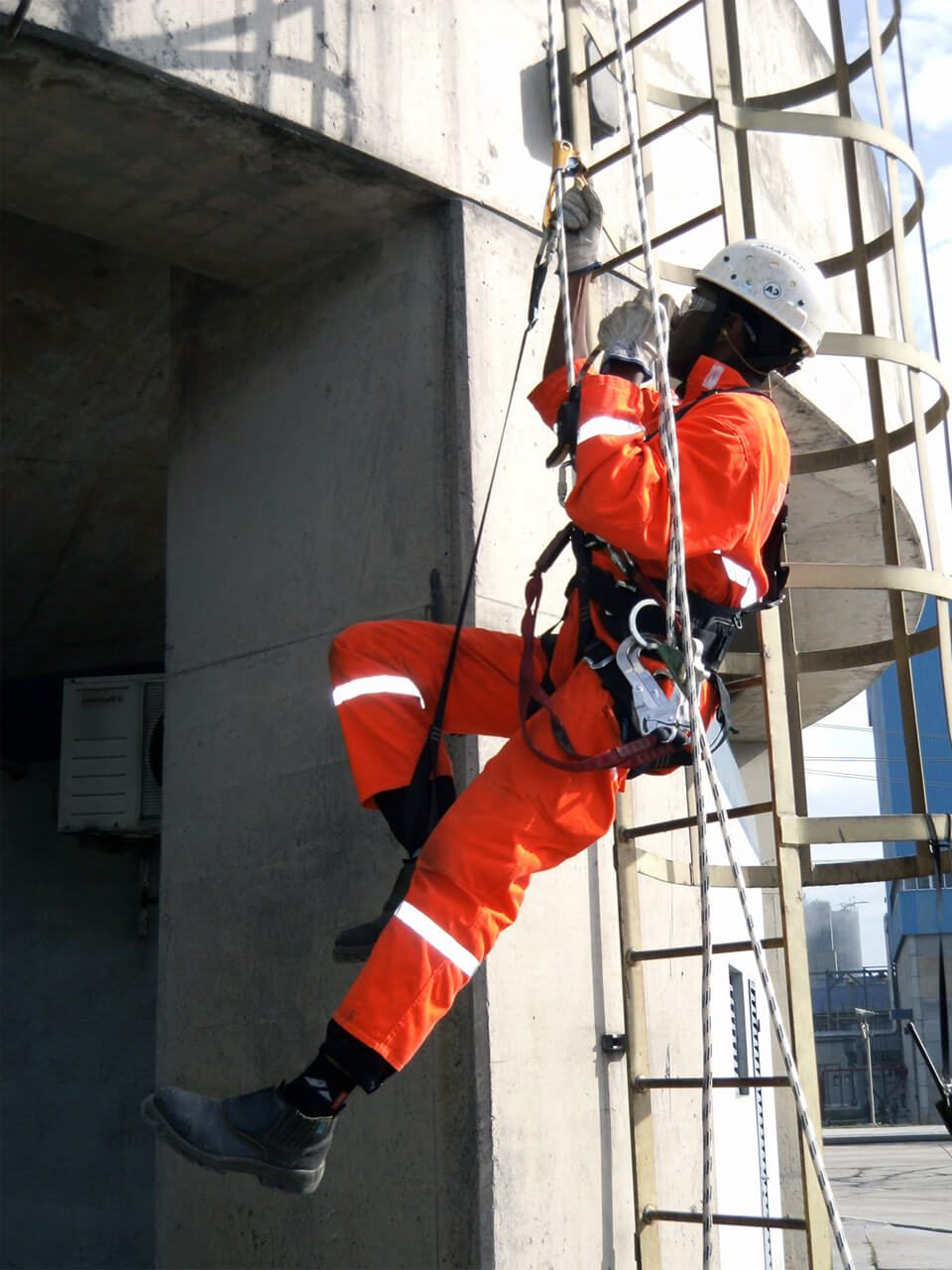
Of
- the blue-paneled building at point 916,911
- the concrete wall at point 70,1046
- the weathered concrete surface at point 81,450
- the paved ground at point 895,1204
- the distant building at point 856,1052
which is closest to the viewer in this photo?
the weathered concrete surface at point 81,450

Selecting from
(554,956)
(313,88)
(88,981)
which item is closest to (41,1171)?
(88,981)

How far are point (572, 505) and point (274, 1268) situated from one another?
7.65ft

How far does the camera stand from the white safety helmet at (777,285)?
11.7 feet

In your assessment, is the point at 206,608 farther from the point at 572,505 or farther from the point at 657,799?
the point at 572,505

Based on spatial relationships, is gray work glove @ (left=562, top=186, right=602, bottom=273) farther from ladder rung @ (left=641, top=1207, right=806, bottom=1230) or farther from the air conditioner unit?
the air conditioner unit

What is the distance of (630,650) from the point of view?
3.24 metres

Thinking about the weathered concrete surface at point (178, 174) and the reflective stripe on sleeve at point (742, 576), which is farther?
the weathered concrete surface at point (178, 174)

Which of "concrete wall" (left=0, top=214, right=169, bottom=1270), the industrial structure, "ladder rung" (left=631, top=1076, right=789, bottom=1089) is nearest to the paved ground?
"concrete wall" (left=0, top=214, right=169, bottom=1270)

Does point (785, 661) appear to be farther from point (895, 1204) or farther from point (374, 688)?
point (895, 1204)

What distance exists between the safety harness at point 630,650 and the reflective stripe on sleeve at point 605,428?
0.07m

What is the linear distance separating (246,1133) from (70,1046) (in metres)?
4.71

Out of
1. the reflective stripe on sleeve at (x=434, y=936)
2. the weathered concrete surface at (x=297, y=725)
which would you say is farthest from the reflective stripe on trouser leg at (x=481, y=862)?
the weathered concrete surface at (x=297, y=725)

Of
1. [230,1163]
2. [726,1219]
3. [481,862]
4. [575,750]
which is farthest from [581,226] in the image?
[726,1219]

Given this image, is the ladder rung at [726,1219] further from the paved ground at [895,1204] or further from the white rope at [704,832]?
the paved ground at [895,1204]
